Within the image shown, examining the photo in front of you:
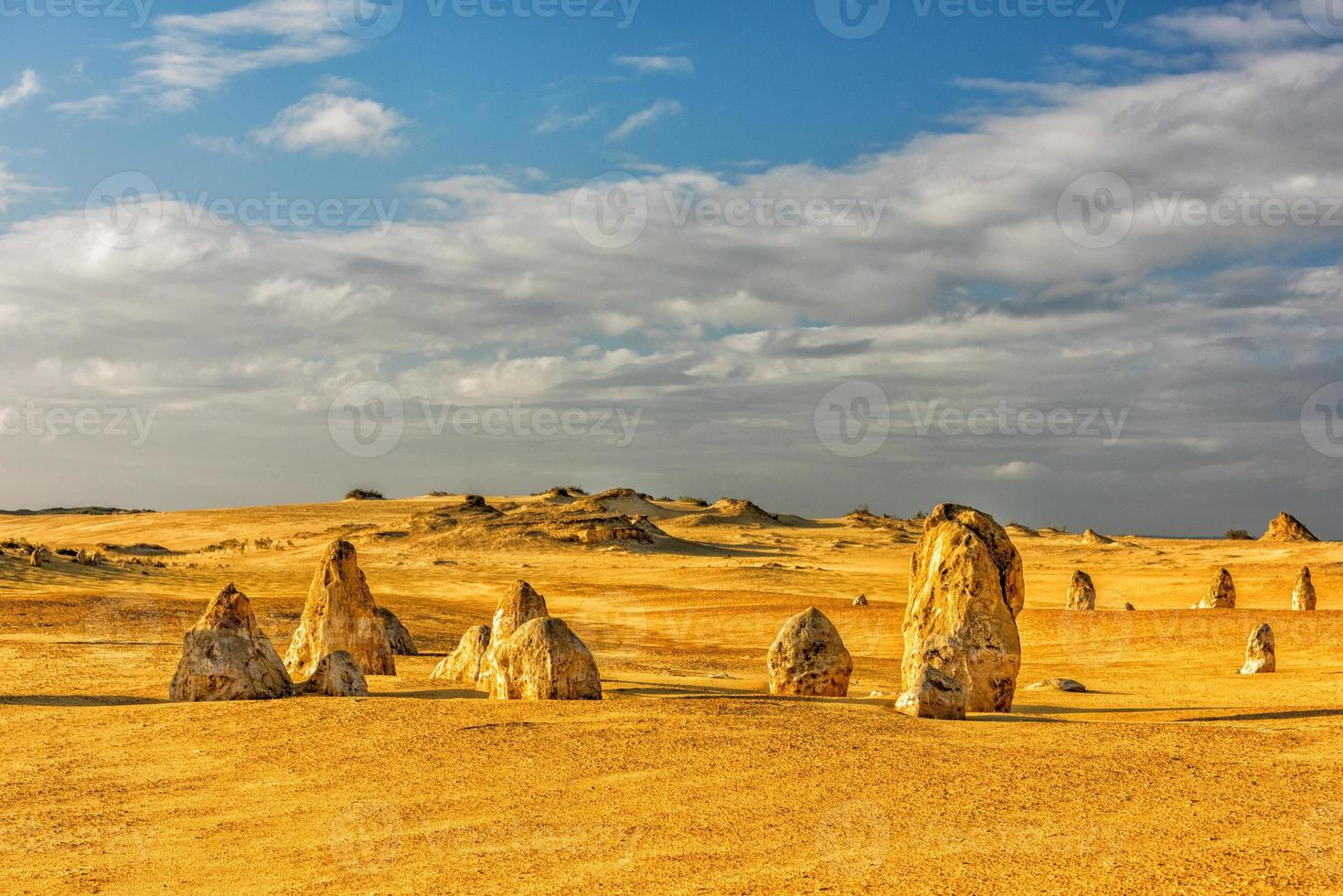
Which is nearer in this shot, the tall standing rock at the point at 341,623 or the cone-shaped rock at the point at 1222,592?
the tall standing rock at the point at 341,623

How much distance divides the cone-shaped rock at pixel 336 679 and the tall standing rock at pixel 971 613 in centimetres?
626

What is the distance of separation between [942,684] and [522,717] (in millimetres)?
4306

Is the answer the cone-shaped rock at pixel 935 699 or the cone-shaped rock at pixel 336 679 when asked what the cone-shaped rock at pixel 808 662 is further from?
the cone-shaped rock at pixel 336 679

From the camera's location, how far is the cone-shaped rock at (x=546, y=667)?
37.9 ft

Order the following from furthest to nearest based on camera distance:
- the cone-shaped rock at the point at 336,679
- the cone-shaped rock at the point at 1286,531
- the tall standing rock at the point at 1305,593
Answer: the cone-shaped rock at the point at 1286,531, the tall standing rock at the point at 1305,593, the cone-shaped rock at the point at 336,679

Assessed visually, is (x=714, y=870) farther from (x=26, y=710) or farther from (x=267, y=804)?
(x=26, y=710)

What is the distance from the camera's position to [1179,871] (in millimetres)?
5891

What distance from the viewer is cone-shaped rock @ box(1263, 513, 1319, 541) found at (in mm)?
50844

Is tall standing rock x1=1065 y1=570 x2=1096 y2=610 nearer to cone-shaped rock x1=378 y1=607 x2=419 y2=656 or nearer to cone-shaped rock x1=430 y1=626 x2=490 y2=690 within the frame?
cone-shaped rock x1=378 y1=607 x2=419 y2=656

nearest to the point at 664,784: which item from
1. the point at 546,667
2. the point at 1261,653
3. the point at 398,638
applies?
the point at 546,667

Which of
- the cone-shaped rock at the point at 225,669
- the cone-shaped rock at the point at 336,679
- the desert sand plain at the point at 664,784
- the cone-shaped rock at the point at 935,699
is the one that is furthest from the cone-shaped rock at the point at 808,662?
the cone-shaped rock at the point at 225,669

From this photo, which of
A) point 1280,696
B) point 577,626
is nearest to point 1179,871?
point 1280,696

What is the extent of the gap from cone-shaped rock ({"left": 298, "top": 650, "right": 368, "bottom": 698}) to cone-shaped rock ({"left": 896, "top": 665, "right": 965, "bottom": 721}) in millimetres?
5801

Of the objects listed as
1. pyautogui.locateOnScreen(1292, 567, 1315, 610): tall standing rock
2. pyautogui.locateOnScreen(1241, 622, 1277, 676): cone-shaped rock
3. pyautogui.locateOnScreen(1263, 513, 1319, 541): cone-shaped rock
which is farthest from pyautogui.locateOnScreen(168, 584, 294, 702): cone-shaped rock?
pyautogui.locateOnScreen(1263, 513, 1319, 541): cone-shaped rock
